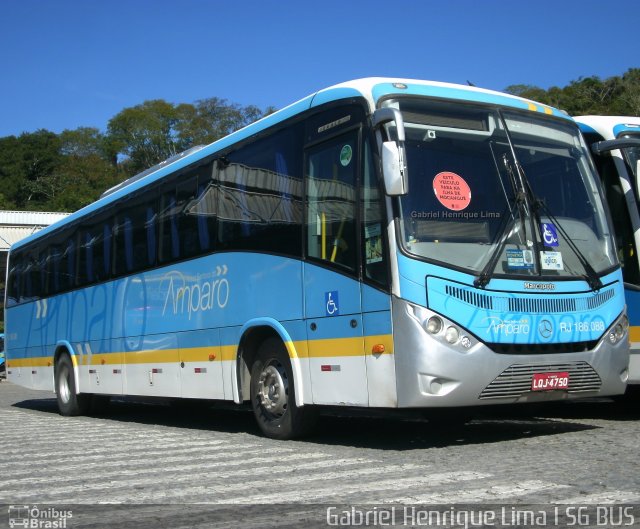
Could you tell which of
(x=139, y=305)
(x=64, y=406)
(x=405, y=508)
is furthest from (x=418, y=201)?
(x=64, y=406)

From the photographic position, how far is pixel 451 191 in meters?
8.33

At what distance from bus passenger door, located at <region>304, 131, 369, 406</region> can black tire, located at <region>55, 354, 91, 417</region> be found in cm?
858

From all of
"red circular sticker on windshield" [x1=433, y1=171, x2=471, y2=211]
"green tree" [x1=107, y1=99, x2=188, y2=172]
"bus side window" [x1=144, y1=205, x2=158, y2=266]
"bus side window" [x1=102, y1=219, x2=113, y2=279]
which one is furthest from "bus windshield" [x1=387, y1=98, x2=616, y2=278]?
"green tree" [x1=107, y1=99, x2=188, y2=172]

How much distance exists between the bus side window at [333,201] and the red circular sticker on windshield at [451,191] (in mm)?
811

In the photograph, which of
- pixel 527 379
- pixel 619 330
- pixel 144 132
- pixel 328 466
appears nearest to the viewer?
pixel 328 466

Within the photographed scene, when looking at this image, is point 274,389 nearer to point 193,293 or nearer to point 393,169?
point 193,293

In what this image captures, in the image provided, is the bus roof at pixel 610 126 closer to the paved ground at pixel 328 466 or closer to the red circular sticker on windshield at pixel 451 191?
the red circular sticker on windshield at pixel 451 191

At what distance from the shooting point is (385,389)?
808 centimetres

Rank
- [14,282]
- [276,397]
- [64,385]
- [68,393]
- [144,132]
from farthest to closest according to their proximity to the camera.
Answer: [144,132] → [14,282] → [64,385] → [68,393] → [276,397]

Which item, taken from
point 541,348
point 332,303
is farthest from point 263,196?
point 541,348

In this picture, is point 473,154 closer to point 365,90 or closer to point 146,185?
point 365,90

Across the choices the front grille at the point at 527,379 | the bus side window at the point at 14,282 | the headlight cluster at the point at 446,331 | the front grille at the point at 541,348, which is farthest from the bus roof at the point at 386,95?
the bus side window at the point at 14,282

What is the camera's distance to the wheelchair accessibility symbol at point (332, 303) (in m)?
8.79

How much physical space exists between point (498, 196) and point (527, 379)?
173 cm
